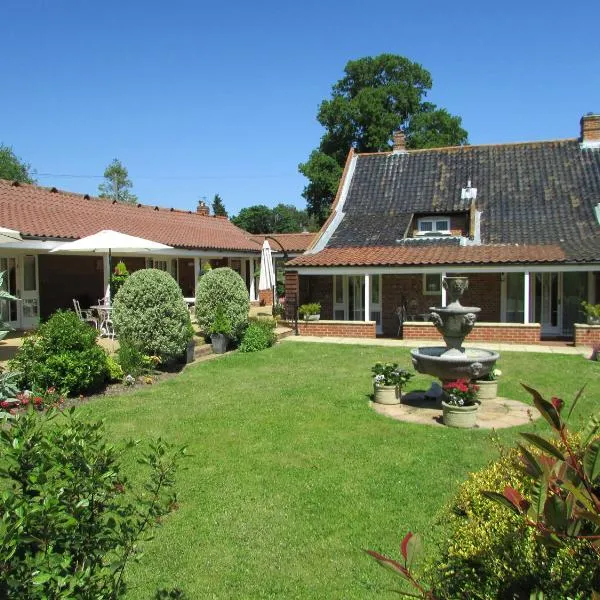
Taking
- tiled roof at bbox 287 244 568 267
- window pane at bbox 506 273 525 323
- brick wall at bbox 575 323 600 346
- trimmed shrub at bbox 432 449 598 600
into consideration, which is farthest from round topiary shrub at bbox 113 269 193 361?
window pane at bbox 506 273 525 323

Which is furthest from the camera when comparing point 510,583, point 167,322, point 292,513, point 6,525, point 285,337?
point 285,337

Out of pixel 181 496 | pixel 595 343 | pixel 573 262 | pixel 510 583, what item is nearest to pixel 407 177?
pixel 573 262

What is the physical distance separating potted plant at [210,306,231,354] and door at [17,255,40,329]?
19.4 ft

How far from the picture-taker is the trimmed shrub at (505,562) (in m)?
2.18

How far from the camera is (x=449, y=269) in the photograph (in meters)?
18.4

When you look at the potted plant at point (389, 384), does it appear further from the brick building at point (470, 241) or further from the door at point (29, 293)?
the door at point (29, 293)

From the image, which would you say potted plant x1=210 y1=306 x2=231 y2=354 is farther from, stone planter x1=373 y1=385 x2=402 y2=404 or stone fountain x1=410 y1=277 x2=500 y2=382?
stone fountain x1=410 y1=277 x2=500 y2=382

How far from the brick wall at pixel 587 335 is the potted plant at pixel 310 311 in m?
8.28

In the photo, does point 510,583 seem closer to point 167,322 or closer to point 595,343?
point 167,322

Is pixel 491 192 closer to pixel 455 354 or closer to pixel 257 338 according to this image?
pixel 257 338

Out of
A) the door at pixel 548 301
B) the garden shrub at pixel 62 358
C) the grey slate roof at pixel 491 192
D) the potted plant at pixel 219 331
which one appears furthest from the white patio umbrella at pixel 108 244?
the door at pixel 548 301

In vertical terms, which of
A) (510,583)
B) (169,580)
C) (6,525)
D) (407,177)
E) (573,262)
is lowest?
(169,580)

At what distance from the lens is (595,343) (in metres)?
16.2

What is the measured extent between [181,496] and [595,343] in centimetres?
1413
